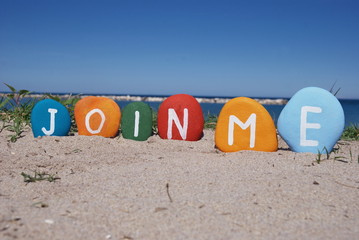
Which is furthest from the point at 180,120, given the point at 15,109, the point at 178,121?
the point at 15,109

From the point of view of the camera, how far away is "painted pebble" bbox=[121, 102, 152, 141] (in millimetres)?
2959

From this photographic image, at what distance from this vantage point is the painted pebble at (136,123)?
2.96 meters

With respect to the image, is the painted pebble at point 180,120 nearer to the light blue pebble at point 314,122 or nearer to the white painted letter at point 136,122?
the white painted letter at point 136,122

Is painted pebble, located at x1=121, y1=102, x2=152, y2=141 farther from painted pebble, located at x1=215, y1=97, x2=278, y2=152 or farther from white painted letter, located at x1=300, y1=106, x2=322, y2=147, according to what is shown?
white painted letter, located at x1=300, y1=106, x2=322, y2=147

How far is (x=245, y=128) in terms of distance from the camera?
2479 mm

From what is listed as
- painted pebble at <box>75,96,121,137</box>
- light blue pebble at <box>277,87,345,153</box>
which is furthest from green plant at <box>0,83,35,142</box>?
light blue pebble at <box>277,87,345,153</box>

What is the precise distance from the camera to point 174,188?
1568 millimetres

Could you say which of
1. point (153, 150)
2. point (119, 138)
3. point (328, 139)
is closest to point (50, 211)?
point (153, 150)

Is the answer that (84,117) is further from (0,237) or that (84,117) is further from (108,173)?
(0,237)

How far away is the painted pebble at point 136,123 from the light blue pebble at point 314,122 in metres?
1.25

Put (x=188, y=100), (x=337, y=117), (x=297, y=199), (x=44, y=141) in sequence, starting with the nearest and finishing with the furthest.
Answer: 1. (x=297, y=199)
2. (x=337, y=117)
3. (x=44, y=141)
4. (x=188, y=100)

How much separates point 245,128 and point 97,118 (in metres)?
1.39

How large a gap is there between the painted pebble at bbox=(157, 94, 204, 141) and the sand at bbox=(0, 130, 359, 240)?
558mm

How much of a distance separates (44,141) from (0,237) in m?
1.66
